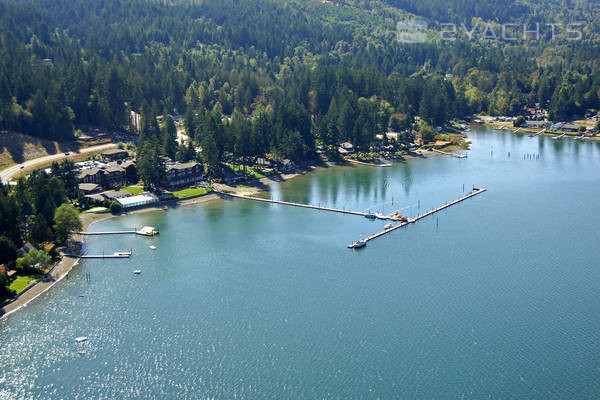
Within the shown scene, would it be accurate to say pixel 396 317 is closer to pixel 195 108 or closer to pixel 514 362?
pixel 514 362

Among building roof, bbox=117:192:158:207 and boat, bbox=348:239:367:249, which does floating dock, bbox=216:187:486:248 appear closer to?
boat, bbox=348:239:367:249

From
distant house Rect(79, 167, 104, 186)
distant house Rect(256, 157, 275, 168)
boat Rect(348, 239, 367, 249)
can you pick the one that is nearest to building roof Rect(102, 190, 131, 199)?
distant house Rect(79, 167, 104, 186)

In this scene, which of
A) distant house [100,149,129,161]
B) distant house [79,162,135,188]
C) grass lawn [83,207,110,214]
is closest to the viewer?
grass lawn [83,207,110,214]

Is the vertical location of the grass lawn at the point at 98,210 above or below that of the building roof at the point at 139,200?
below

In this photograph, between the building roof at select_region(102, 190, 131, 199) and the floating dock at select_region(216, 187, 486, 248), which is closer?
the floating dock at select_region(216, 187, 486, 248)

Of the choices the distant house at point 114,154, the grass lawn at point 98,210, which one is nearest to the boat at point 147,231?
the grass lawn at point 98,210

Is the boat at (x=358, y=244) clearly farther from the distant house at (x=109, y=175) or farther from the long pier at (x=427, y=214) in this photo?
the distant house at (x=109, y=175)
